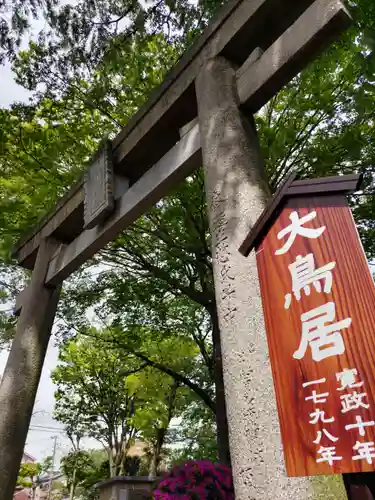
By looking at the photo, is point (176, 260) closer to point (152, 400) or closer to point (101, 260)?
point (101, 260)

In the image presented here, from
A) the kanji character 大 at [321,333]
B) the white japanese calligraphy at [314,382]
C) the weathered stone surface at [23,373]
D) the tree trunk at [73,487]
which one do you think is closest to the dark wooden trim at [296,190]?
the kanji character 大 at [321,333]

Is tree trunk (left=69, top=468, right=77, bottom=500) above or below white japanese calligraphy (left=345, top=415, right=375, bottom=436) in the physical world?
above

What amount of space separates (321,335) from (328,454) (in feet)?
1.31

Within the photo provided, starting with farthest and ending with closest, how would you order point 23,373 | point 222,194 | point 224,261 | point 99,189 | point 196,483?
point 23,373, point 99,189, point 196,483, point 222,194, point 224,261

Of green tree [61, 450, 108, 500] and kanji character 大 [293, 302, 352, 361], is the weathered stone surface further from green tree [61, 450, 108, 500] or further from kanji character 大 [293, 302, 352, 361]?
green tree [61, 450, 108, 500]

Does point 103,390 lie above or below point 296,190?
above

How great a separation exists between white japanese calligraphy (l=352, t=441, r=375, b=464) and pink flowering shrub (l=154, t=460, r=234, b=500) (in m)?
3.00

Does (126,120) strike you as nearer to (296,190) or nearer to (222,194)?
(222,194)

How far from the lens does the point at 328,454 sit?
1264 mm

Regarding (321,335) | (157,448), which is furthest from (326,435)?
(157,448)

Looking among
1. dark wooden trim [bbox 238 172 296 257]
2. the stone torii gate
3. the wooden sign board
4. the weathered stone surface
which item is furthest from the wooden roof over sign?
the wooden sign board

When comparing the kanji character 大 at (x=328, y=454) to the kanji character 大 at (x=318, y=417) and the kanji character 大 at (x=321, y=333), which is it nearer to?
the kanji character 大 at (x=318, y=417)

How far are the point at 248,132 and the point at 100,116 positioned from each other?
5383mm

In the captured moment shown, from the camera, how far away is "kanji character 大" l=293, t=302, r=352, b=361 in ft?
4.64
